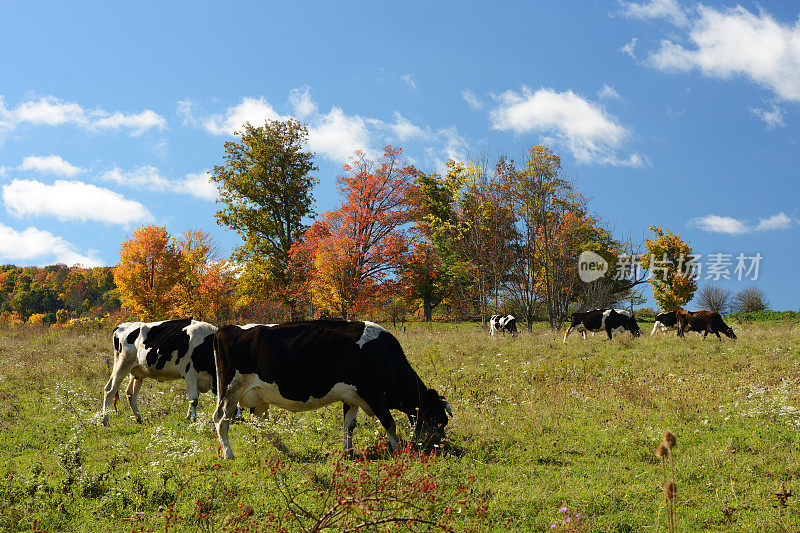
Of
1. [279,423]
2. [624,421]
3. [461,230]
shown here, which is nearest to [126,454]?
[279,423]

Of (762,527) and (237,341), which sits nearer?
(762,527)

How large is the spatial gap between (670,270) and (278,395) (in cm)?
5154

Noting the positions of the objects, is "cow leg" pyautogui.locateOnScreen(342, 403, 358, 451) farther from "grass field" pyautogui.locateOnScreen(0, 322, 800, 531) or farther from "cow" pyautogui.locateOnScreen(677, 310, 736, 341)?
"cow" pyautogui.locateOnScreen(677, 310, 736, 341)

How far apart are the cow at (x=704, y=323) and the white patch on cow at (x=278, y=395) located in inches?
796

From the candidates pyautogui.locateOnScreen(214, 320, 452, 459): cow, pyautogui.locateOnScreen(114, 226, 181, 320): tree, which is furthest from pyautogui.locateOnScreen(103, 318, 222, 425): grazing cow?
pyautogui.locateOnScreen(114, 226, 181, 320): tree

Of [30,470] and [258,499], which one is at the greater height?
[258,499]

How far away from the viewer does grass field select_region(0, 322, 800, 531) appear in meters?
5.90

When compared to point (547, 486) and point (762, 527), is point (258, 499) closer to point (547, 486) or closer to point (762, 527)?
point (547, 486)

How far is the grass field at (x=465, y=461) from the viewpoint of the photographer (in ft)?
19.4

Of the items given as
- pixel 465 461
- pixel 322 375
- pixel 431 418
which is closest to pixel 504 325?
pixel 431 418

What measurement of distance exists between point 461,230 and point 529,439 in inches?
1041

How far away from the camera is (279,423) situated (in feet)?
30.0

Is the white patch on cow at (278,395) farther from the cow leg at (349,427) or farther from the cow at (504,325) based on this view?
the cow at (504,325)

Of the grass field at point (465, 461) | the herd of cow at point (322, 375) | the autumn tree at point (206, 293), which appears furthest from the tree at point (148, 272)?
the herd of cow at point (322, 375)
